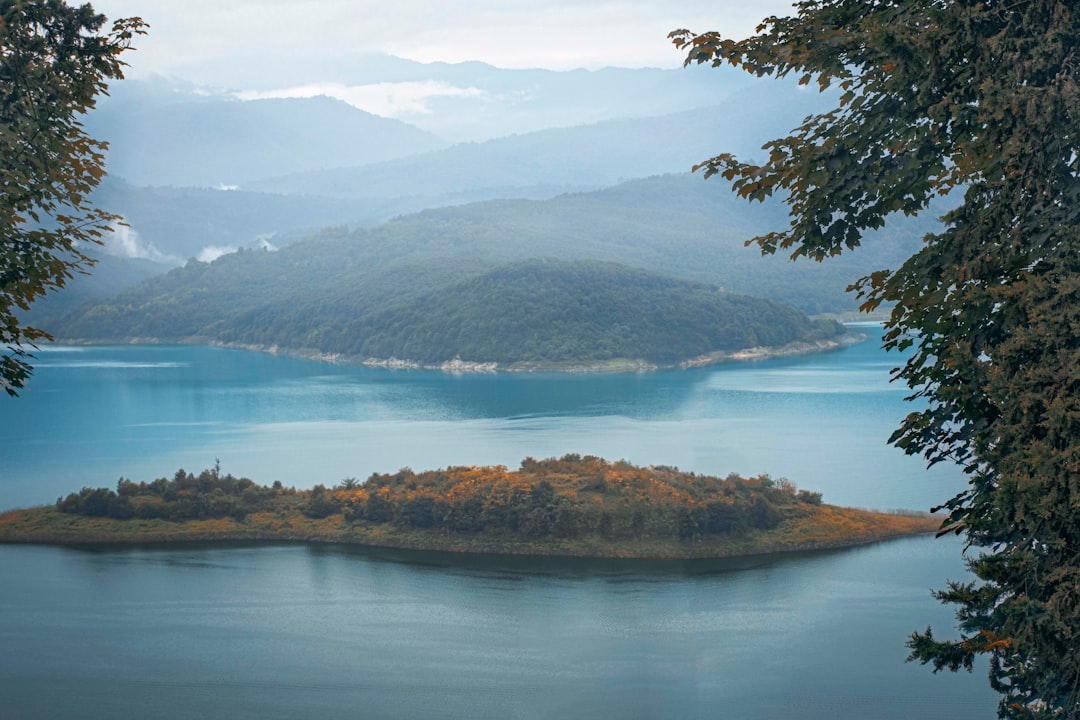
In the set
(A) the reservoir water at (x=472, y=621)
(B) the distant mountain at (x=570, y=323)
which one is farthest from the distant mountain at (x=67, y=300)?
(A) the reservoir water at (x=472, y=621)

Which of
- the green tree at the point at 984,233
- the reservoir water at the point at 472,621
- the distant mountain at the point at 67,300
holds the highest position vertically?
the distant mountain at the point at 67,300

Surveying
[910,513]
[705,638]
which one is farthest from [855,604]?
[910,513]

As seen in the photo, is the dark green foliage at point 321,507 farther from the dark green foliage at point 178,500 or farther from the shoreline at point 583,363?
the shoreline at point 583,363

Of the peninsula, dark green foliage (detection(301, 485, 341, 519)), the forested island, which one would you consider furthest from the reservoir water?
the peninsula

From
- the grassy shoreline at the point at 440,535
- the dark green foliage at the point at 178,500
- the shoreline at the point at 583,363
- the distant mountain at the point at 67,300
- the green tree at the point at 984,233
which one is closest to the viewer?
the green tree at the point at 984,233

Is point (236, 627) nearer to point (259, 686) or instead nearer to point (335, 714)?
point (259, 686)

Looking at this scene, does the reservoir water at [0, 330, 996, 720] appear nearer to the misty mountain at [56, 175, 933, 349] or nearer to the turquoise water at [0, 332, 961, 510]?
the turquoise water at [0, 332, 961, 510]
